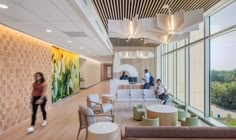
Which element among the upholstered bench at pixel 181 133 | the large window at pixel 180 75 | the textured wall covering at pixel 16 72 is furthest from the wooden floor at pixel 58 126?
the large window at pixel 180 75

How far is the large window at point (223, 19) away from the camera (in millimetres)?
4789

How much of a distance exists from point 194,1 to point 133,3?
5.39ft

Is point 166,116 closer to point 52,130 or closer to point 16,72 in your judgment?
point 52,130

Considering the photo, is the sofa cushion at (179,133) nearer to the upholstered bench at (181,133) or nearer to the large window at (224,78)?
the upholstered bench at (181,133)

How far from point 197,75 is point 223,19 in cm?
249

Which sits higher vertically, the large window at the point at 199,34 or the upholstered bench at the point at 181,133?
the large window at the point at 199,34

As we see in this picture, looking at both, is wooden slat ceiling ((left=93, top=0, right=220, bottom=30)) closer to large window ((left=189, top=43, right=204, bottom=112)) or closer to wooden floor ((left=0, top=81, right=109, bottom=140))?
large window ((left=189, top=43, right=204, bottom=112))

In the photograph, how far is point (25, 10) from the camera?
3500 mm

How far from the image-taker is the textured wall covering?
16.0 ft

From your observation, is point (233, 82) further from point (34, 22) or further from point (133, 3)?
point (34, 22)

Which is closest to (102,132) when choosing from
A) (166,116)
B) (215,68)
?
(166,116)

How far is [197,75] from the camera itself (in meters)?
7.09

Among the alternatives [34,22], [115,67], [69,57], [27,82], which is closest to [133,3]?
[34,22]

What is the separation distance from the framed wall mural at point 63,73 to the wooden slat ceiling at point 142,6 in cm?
386
